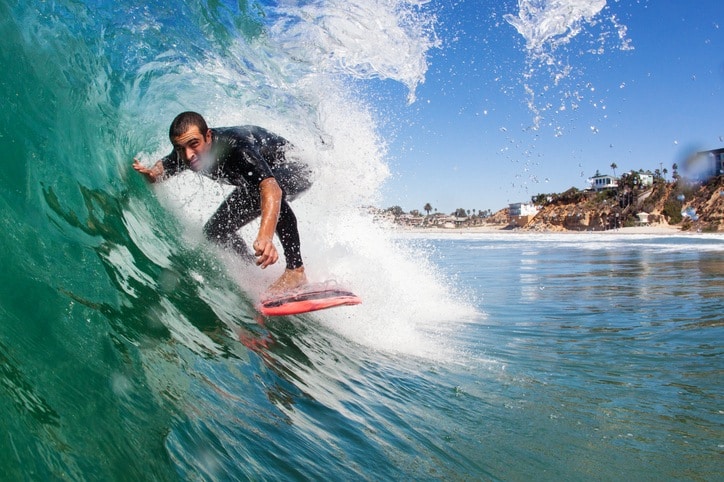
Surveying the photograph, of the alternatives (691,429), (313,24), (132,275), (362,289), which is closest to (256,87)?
(313,24)

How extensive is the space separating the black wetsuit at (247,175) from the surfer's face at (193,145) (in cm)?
8

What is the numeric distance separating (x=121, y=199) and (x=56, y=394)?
2.50 meters

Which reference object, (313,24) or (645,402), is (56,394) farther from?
(313,24)

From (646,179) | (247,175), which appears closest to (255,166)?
(247,175)

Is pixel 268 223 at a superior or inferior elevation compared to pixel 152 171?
inferior

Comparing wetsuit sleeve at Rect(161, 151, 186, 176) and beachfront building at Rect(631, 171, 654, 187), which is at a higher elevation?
beachfront building at Rect(631, 171, 654, 187)

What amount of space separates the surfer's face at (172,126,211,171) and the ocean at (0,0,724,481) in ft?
1.90

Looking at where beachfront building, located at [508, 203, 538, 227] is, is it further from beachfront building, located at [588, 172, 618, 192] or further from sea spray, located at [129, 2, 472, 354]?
sea spray, located at [129, 2, 472, 354]

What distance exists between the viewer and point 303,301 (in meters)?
3.93

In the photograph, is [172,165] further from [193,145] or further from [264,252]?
[264,252]

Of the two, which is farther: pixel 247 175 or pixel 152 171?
pixel 152 171

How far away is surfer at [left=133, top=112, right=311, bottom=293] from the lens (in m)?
3.63

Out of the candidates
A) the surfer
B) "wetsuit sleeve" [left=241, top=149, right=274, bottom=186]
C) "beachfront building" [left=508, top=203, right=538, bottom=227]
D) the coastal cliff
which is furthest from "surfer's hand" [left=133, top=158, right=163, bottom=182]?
"beachfront building" [left=508, top=203, right=538, bottom=227]

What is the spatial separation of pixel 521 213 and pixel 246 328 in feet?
383
